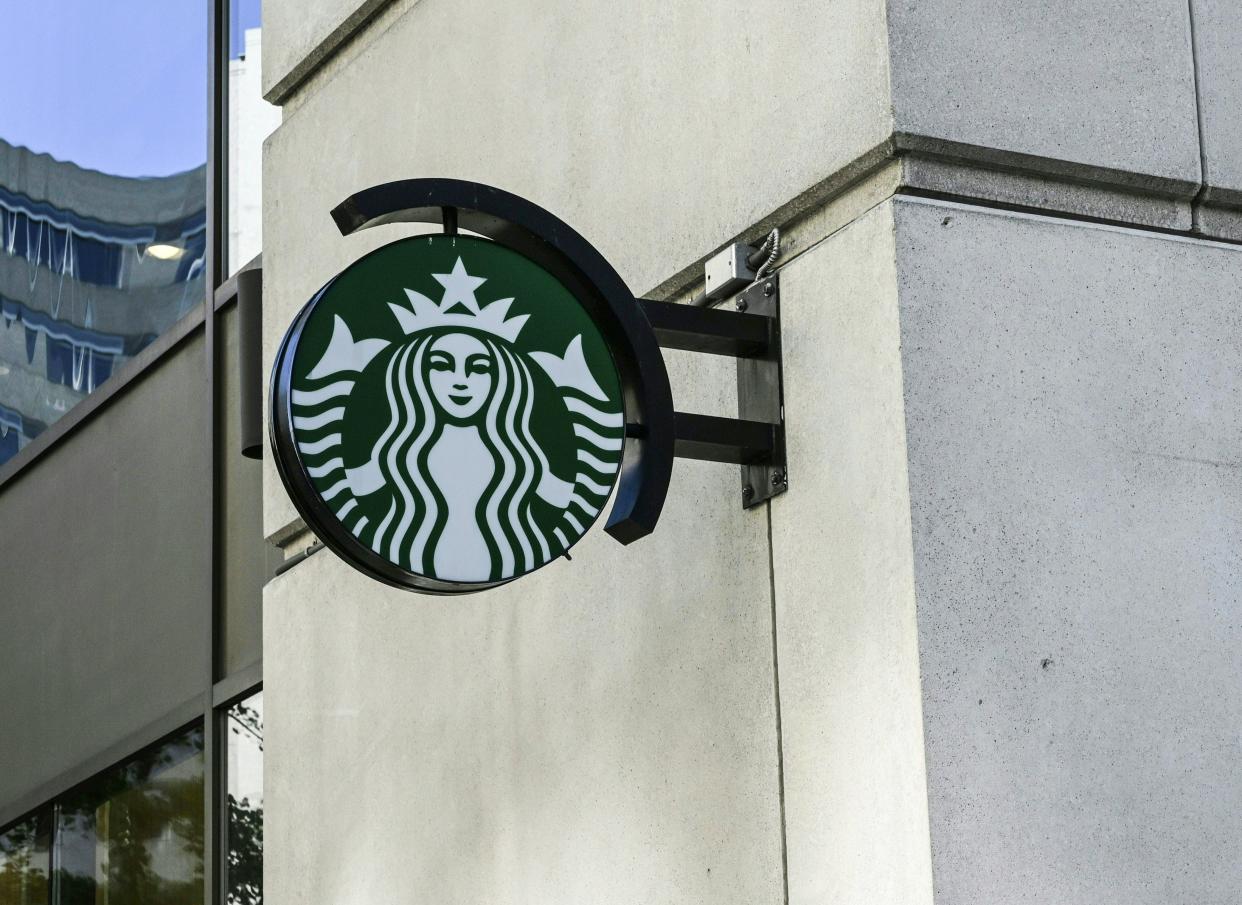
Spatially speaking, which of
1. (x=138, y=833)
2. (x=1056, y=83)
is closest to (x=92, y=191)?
(x=138, y=833)

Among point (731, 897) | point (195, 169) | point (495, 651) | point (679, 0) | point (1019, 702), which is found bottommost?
point (731, 897)

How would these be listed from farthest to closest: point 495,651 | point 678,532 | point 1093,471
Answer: point 495,651, point 678,532, point 1093,471

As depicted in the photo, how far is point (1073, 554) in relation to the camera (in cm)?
380

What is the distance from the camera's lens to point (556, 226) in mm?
3879

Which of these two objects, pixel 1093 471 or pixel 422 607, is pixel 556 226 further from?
pixel 422 607

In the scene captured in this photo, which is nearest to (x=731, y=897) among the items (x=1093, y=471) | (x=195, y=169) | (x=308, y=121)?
(x=1093, y=471)

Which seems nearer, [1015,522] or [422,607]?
[1015,522]

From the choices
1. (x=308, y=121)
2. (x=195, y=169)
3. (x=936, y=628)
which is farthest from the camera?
(x=195, y=169)

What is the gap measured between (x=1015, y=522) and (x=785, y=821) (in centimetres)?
81

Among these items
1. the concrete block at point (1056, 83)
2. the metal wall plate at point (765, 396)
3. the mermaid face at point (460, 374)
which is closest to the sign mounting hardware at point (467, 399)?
the mermaid face at point (460, 374)

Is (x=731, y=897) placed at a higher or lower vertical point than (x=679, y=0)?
lower

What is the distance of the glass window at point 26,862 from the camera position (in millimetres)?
9258

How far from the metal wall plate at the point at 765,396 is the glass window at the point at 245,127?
4.19m

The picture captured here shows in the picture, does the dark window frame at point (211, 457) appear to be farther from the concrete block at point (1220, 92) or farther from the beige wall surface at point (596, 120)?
the concrete block at point (1220, 92)
